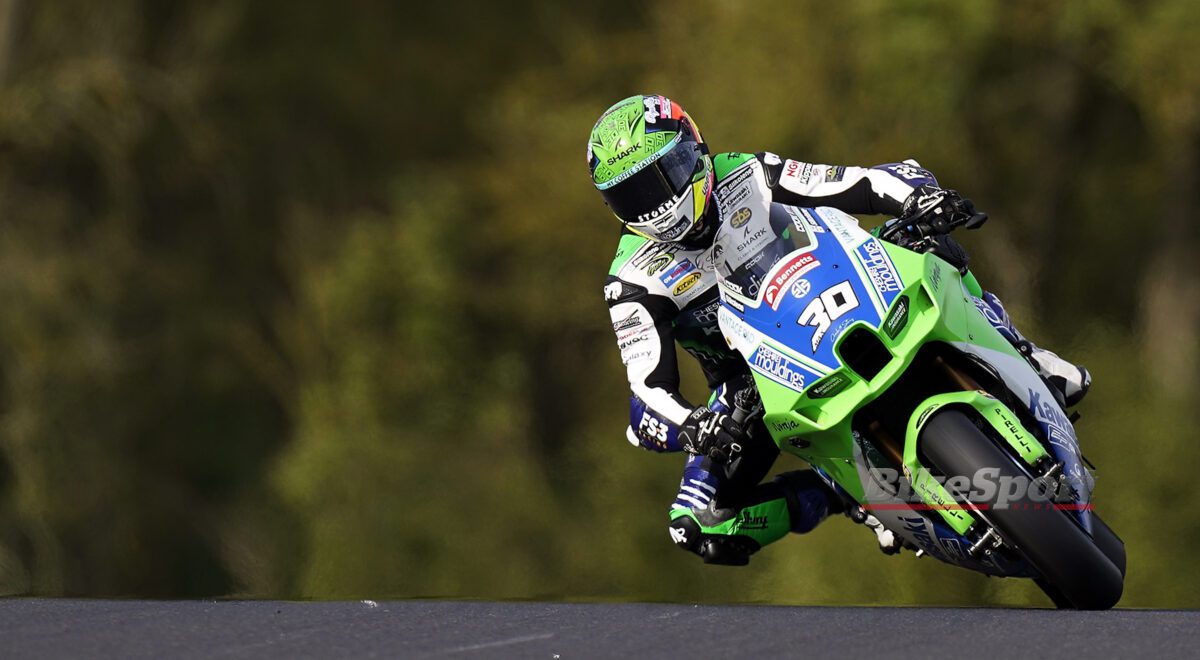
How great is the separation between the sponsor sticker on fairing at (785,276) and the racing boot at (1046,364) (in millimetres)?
831

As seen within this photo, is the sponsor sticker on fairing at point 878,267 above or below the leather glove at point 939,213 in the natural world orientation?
below

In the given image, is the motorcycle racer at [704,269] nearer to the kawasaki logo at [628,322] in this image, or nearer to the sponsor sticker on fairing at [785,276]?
the kawasaki logo at [628,322]

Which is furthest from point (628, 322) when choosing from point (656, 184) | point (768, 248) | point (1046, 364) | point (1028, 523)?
point (1028, 523)

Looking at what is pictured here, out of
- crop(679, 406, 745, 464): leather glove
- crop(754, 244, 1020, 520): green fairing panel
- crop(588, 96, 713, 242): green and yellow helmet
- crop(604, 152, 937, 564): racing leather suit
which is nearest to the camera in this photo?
crop(754, 244, 1020, 520): green fairing panel

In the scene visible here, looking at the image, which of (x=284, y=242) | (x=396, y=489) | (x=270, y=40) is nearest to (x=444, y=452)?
(x=396, y=489)

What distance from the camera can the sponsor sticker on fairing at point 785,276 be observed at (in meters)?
8.34

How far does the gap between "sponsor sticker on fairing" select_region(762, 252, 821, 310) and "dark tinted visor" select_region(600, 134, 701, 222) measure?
0.56 metres

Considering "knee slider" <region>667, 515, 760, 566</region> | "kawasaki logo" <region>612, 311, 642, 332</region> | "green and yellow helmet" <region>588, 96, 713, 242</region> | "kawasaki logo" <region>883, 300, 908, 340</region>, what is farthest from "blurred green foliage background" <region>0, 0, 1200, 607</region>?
"kawasaki logo" <region>883, 300, 908, 340</region>

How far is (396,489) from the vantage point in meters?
27.3

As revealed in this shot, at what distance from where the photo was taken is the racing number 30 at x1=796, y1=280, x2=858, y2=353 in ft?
26.7

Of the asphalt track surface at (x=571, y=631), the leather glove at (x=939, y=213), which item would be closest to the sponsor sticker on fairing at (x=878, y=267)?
Answer: the leather glove at (x=939, y=213)

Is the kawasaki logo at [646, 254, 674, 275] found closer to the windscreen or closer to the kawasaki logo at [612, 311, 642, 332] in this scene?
the kawasaki logo at [612, 311, 642, 332]

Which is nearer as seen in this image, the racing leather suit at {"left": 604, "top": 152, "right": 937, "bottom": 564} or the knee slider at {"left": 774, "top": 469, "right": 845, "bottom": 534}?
the racing leather suit at {"left": 604, "top": 152, "right": 937, "bottom": 564}

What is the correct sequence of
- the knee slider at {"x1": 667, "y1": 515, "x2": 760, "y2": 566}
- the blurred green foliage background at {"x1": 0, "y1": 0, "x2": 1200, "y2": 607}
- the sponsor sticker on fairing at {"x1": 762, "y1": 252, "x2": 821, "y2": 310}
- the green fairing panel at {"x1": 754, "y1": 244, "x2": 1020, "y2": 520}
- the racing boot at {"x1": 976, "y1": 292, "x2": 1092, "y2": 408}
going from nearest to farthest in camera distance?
the green fairing panel at {"x1": 754, "y1": 244, "x2": 1020, "y2": 520}
the sponsor sticker on fairing at {"x1": 762, "y1": 252, "x2": 821, "y2": 310}
the racing boot at {"x1": 976, "y1": 292, "x2": 1092, "y2": 408}
the knee slider at {"x1": 667, "y1": 515, "x2": 760, "y2": 566}
the blurred green foliage background at {"x1": 0, "y1": 0, "x2": 1200, "y2": 607}
